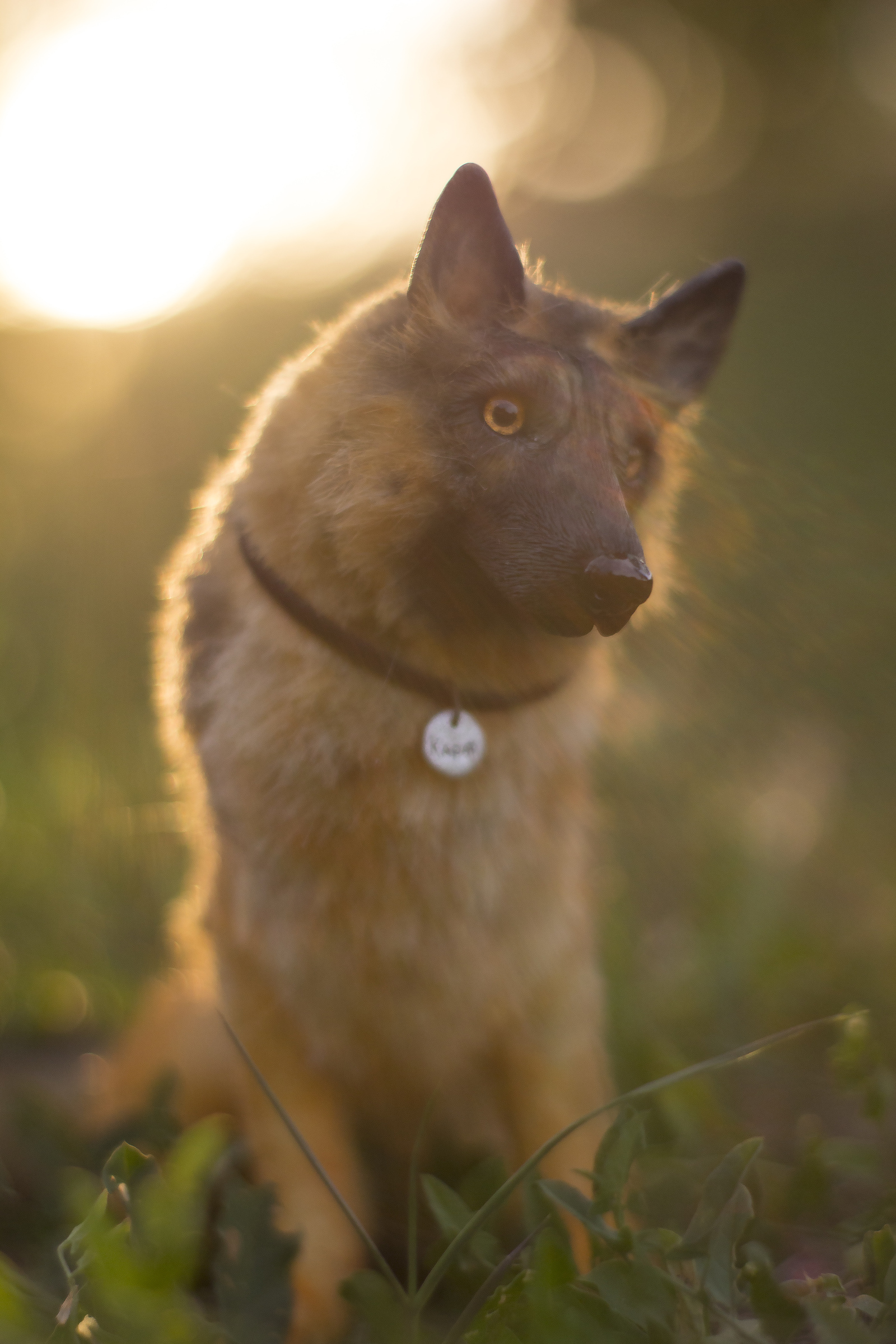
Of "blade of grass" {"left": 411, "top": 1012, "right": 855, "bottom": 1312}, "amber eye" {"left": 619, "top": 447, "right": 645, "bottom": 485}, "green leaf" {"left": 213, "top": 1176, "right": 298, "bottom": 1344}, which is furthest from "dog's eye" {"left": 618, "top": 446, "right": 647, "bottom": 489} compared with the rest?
"green leaf" {"left": 213, "top": 1176, "right": 298, "bottom": 1344}

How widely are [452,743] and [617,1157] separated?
83cm

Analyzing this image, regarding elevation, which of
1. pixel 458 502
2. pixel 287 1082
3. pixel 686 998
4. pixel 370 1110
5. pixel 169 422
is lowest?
pixel 686 998

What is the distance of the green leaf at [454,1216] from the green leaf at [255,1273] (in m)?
0.21

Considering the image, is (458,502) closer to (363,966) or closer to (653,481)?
(653,481)

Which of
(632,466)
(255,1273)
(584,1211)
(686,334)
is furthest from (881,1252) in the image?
(686,334)

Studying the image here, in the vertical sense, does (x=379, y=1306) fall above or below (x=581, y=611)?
below

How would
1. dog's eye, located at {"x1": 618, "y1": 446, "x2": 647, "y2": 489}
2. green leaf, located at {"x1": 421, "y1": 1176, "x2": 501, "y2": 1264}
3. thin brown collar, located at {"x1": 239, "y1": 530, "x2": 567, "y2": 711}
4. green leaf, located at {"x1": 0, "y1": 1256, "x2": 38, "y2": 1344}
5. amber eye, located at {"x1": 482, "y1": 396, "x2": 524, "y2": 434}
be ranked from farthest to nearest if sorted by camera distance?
thin brown collar, located at {"x1": 239, "y1": 530, "x2": 567, "y2": 711} → dog's eye, located at {"x1": 618, "y1": 446, "x2": 647, "y2": 489} → amber eye, located at {"x1": 482, "y1": 396, "x2": 524, "y2": 434} → green leaf, located at {"x1": 421, "y1": 1176, "x2": 501, "y2": 1264} → green leaf, located at {"x1": 0, "y1": 1256, "x2": 38, "y2": 1344}

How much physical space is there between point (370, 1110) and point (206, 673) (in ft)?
3.54

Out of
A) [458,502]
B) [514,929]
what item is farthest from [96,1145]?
[458,502]

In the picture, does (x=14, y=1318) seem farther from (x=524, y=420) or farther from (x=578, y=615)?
(x=524, y=420)

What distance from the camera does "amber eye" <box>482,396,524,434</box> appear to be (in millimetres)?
1702

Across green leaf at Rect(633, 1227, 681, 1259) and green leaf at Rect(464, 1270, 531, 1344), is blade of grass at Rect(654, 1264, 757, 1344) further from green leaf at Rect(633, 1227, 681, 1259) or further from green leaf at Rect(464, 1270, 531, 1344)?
green leaf at Rect(464, 1270, 531, 1344)

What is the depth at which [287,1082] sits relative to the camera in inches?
83.8

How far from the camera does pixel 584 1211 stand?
4.40ft
